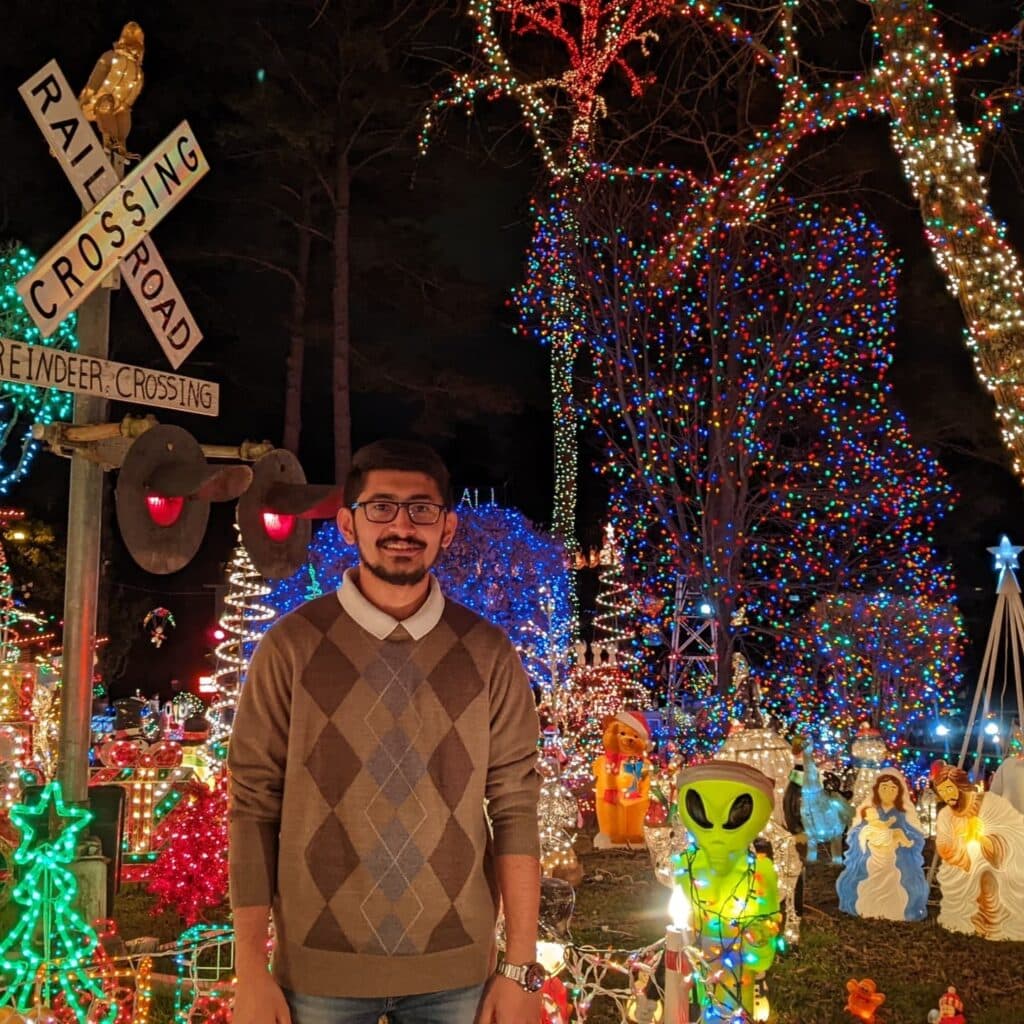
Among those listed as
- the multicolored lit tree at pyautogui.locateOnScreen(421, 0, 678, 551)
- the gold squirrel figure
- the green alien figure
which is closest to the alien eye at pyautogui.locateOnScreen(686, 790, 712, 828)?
the green alien figure

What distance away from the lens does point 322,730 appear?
2.47m

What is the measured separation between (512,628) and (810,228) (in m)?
A: 9.16

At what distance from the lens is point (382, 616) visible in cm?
257

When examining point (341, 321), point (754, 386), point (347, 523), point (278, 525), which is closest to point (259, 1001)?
point (347, 523)

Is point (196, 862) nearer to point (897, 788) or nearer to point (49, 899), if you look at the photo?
point (49, 899)

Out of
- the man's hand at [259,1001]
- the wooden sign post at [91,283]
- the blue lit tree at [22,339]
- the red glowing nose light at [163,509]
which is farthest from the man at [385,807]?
the blue lit tree at [22,339]

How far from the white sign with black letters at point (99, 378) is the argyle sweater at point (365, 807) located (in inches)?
85.0

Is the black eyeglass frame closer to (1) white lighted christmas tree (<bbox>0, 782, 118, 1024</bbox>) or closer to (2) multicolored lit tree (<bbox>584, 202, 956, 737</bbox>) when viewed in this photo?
(1) white lighted christmas tree (<bbox>0, 782, 118, 1024</bbox>)

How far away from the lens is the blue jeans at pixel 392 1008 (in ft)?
7.85

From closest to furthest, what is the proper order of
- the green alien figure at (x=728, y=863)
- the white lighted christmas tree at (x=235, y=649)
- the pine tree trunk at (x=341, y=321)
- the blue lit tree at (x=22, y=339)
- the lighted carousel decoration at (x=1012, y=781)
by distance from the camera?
the green alien figure at (x=728, y=863) → the lighted carousel decoration at (x=1012, y=781) → the white lighted christmas tree at (x=235, y=649) → the blue lit tree at (x=22, y=339) → the pine tree trunk at (x=341, y=321)

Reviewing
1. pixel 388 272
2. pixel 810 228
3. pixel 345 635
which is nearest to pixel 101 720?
pixel 388 272

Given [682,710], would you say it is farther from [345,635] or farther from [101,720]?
[345,635]

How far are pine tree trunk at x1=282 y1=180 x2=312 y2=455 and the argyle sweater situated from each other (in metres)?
18.6

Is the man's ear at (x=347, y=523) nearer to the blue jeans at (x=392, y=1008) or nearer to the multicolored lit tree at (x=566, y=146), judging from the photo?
the blue jeans at (x=392, y=1008)
